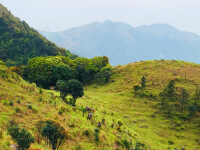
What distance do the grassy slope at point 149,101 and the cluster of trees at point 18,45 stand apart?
214 feet

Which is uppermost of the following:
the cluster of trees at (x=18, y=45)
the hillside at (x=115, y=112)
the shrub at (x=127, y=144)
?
the cluster of trees at (x=18, y=45)

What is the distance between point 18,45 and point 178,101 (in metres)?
115

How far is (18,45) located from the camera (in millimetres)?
124562

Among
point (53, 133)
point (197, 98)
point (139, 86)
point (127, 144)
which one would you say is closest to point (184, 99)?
point (197, 98)

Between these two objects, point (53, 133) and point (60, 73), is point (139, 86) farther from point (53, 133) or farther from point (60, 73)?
point (53, 133)

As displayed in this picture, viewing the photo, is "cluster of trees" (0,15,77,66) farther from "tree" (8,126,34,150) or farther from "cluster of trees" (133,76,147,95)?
"tree" (8,126,34,150)

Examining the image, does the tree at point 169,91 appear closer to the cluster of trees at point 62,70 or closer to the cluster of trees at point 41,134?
the cluster of trees at point 62,70

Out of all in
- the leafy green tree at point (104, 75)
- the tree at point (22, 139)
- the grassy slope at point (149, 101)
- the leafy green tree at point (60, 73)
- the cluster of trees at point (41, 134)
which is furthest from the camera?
the leafy green tree at point (104, 75)

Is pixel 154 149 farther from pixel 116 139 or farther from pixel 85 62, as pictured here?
pixel 85 62

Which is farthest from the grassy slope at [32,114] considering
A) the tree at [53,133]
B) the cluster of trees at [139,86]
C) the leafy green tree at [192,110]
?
the cluster of trees at [139,86]

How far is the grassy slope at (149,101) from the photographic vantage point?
39406 mm

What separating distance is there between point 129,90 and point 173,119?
21.9 metres

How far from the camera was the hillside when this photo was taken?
24328 mm

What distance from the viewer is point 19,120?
72.7 feet
